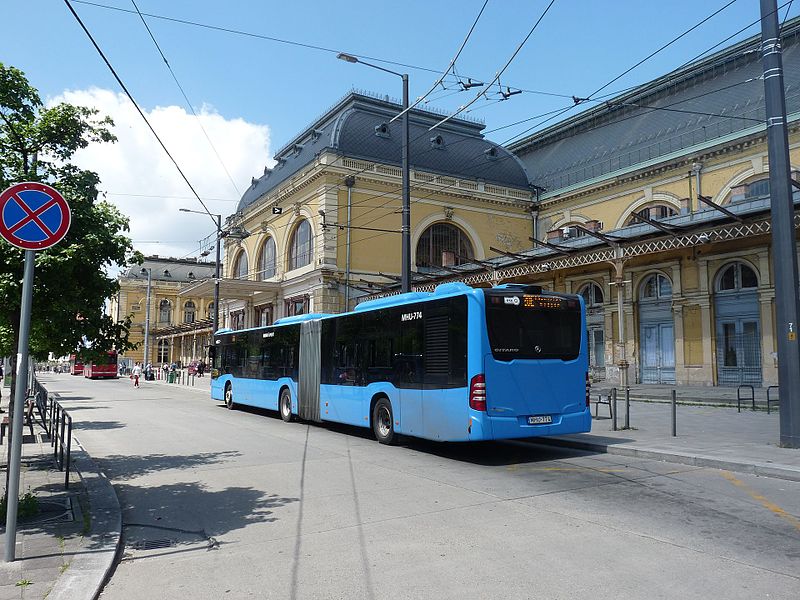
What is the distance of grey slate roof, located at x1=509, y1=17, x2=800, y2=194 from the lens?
31.2 metres

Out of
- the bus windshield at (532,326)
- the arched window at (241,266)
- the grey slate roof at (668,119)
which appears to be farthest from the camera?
the arched window at (241,266)

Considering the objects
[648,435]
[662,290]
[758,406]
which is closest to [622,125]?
[662,290]

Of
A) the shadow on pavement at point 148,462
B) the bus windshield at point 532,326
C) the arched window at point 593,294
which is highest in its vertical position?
the arched window at point 593,294

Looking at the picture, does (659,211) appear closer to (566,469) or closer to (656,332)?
(656,332)

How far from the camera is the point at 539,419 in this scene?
11.2 m

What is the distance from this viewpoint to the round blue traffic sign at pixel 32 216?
17.9ft

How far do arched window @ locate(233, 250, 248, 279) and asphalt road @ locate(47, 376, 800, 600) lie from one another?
140 ft

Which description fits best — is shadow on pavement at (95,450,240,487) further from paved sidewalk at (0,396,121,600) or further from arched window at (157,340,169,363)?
arched window at (157,340,169,363)

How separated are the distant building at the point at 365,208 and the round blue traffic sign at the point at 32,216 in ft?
95.6

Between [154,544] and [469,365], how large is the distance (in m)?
6.01

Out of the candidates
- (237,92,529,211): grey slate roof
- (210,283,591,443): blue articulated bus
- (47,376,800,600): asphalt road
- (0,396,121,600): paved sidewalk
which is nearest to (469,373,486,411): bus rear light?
(210,283,591,443): blue articulated bus

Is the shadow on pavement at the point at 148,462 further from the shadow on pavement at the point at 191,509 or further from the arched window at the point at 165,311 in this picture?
the arched window at the point at 165,311

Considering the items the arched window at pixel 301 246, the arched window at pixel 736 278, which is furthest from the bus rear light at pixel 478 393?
the arched window at pixel 301 246

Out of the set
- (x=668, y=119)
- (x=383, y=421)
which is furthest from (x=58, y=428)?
(x=668, y=119)
